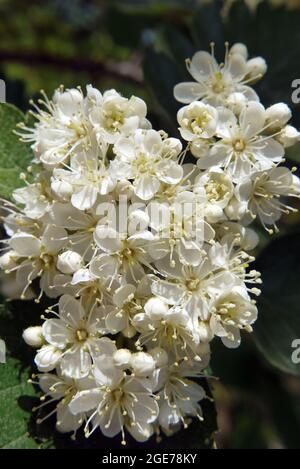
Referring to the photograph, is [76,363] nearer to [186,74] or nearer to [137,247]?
[137,247]

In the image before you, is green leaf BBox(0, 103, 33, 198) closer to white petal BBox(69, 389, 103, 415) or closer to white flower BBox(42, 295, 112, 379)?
white flower BBox(42, 295, 112, 379)

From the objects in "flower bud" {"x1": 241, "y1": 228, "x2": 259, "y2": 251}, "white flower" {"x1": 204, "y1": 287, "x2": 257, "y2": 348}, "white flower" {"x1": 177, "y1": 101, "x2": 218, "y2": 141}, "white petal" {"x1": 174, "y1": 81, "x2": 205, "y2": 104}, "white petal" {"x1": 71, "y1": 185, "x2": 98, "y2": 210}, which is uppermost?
"white petal" {"x1": 174, "y1": 81, "x2": 205, "y2": 104}

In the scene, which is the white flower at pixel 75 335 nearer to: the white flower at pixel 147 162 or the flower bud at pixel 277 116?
the white flower at pixel 147 162

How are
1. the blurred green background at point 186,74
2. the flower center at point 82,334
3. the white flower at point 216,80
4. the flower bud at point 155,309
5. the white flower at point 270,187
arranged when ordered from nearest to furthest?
the flower bud at point 155,309, the flower center at point 82,334, the white flower at point 270,187, the white flower at point 216,80, the blurred green background at point 186,74

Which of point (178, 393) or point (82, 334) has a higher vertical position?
point (82, 334)

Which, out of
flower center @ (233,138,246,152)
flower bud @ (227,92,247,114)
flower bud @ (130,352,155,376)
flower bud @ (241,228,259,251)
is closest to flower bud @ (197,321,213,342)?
flower bud @ (130,352,155,376)

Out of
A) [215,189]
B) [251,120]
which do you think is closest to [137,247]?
[215,189]

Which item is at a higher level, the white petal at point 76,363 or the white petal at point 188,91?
the white petal at point 188,91

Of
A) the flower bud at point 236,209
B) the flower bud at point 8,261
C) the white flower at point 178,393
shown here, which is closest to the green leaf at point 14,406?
the flower bud at point 8,261
